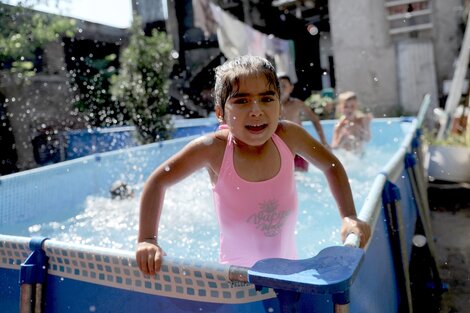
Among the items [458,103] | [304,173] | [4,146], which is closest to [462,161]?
[304,173]

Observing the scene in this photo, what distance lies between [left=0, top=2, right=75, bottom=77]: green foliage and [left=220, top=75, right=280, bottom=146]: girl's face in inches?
351

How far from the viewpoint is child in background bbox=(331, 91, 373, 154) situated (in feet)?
23.5

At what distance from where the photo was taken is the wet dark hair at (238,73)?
1831 mm

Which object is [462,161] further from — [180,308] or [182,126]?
[182,126]

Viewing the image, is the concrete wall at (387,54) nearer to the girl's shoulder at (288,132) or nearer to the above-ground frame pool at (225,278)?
the above-ground frame pool at (225,278)

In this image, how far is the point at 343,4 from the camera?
12523 millimetres

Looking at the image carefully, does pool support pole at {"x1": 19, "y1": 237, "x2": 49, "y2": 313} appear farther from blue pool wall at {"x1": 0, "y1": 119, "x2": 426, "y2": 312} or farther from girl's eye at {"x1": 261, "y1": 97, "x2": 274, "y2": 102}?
girl's eye at {"x1": 261, "y1": 97, "x2": 274, "y2": 102}

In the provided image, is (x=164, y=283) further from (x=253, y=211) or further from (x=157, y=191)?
(x=253, y=211)

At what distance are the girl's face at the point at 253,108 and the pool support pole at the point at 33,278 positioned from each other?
0.92m

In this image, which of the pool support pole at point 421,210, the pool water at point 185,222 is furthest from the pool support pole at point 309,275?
the pool water at point 185,222

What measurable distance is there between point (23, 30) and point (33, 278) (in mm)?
9278

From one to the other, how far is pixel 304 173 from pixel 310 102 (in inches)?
253

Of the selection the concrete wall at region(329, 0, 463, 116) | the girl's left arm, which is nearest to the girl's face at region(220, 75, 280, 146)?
the girl's left arm

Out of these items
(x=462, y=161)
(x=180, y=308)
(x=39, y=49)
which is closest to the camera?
(x=180, y=308)
